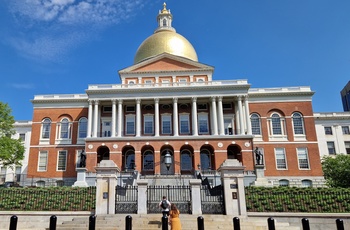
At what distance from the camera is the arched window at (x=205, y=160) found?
39531mm

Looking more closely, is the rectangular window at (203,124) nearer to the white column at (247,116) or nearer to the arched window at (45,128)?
the white column at (247,116)

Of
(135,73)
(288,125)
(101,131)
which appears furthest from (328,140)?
(101,131)

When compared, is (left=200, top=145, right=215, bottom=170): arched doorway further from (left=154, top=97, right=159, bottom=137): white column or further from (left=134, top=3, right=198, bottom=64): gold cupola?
(left=134, top=3, right=198, bottom=64): gold cupola

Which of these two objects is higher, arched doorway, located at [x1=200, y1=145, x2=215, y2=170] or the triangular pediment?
the triangular pediment

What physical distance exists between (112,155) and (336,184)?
27.9 metres

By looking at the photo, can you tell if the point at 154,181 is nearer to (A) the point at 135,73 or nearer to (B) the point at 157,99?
(B) the point at 157,99

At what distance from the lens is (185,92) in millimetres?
40344

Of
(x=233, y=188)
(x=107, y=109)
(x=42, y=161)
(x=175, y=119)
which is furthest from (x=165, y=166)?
(x=233, y=188)

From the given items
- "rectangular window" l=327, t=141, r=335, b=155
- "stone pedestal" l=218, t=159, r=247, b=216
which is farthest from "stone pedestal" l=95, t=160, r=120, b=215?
"rectangular window" l=327, t=141, r=335, b=155

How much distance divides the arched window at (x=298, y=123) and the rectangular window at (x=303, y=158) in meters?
2.43

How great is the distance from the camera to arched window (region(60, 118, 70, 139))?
1684 inches

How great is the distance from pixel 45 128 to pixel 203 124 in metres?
22.2

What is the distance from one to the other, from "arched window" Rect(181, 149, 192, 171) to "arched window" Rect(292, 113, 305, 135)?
15.0 meters

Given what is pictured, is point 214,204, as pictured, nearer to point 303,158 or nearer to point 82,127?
point 303,158
